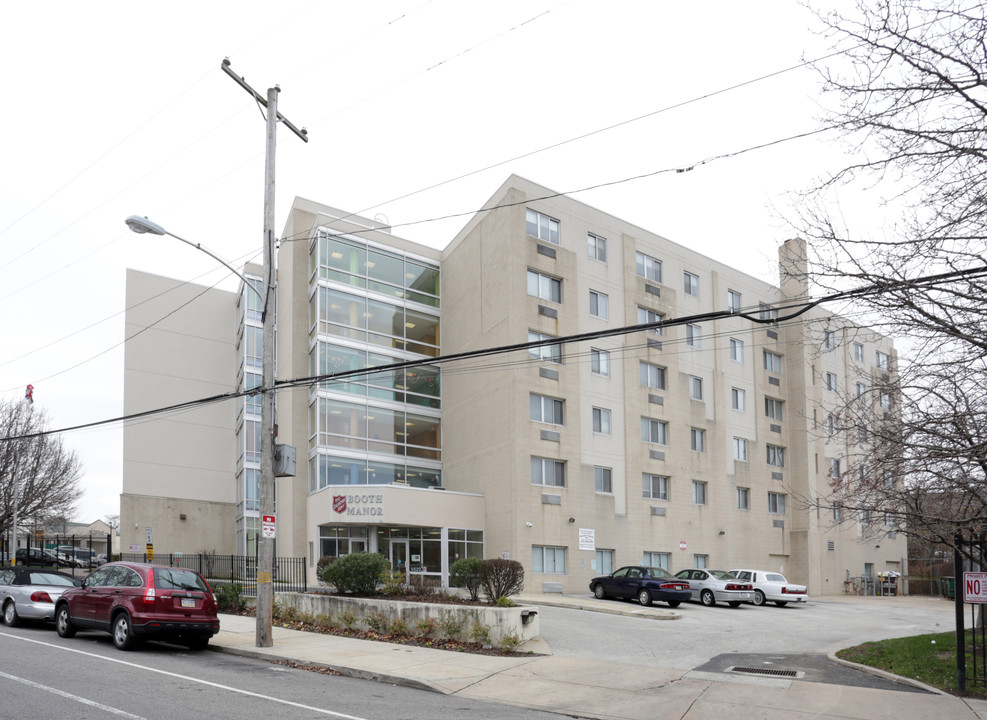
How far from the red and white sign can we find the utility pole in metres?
11.6

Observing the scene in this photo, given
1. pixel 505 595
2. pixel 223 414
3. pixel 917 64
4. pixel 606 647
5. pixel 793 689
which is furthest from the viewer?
pixel 223 414

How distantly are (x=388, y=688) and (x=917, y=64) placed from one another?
34.1ft

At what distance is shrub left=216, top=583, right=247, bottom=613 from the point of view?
22.5m

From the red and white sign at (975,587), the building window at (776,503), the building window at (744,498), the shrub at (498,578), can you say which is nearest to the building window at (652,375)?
the building window at (744,498)

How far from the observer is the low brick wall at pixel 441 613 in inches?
632

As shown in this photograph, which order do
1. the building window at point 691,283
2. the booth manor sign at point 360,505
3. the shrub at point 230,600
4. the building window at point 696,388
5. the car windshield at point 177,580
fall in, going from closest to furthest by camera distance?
the car windshield at point 177,580 → the shrub at point 230,600 → the booth manor sign at point 360,505 → the building window at point 696,388 → the building window at point 691,283

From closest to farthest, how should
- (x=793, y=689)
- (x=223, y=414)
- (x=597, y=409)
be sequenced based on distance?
(x=793, y=689)
(x=597, y=409)
(x=223, y=414)

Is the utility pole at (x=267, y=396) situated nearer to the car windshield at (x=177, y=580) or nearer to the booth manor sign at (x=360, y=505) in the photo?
the car windshield at (x=177, y=580)

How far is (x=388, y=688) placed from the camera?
1241 centimetres

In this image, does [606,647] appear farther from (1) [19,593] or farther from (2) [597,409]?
(2) [597,409]

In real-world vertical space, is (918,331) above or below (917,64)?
below

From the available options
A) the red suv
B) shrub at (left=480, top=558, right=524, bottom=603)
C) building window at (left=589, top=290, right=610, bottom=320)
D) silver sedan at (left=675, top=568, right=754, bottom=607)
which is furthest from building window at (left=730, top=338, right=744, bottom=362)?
the red suv

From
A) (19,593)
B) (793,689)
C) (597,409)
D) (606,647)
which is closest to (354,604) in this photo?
(606,647)

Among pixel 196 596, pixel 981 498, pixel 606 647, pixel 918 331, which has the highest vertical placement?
pixel 918 331
